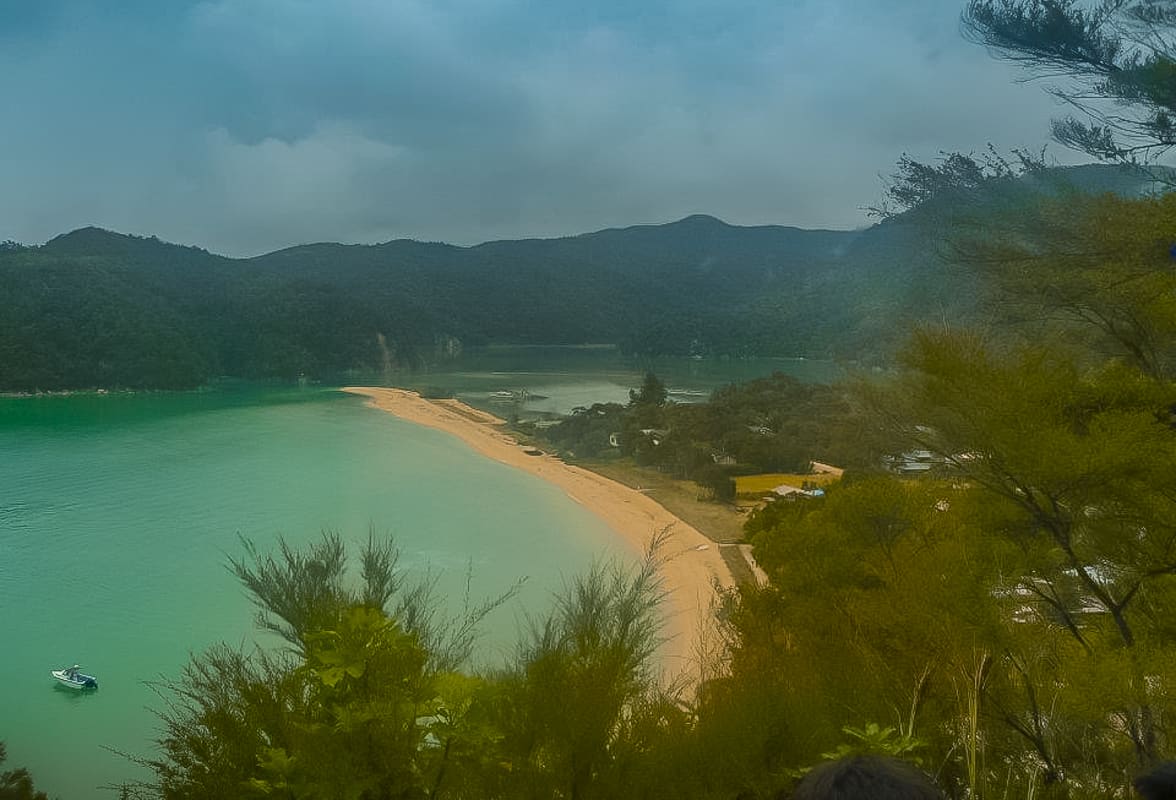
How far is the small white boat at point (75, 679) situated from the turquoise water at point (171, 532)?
0.45 ft

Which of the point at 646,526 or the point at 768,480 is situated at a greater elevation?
the point at 768,480

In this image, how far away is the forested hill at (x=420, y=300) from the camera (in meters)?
47.2

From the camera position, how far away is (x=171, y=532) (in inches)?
807

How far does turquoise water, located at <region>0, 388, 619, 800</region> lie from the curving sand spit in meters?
0.91

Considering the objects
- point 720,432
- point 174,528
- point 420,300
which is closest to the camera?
point 174,528

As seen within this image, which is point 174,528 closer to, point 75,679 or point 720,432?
point 75,679

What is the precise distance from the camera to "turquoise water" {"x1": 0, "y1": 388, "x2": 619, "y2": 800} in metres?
11.0

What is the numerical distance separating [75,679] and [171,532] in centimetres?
988

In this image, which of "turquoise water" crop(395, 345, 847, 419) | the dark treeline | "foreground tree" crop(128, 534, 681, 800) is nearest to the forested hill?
"turquoise water" crop(395, 345, 847, 419)

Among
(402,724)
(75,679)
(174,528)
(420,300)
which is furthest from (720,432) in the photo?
(420,300)

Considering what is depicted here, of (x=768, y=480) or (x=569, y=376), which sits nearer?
(x=768, y=480)

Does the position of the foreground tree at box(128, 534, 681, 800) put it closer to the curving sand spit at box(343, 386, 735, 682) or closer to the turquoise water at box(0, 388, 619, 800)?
the curving sand spit at box(343, 386, 735, 682)

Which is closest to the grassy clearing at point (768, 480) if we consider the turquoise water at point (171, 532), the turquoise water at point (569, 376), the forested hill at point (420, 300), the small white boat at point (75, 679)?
the forested hill at point (420, 300)

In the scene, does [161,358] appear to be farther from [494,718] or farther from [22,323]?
[494,718]
